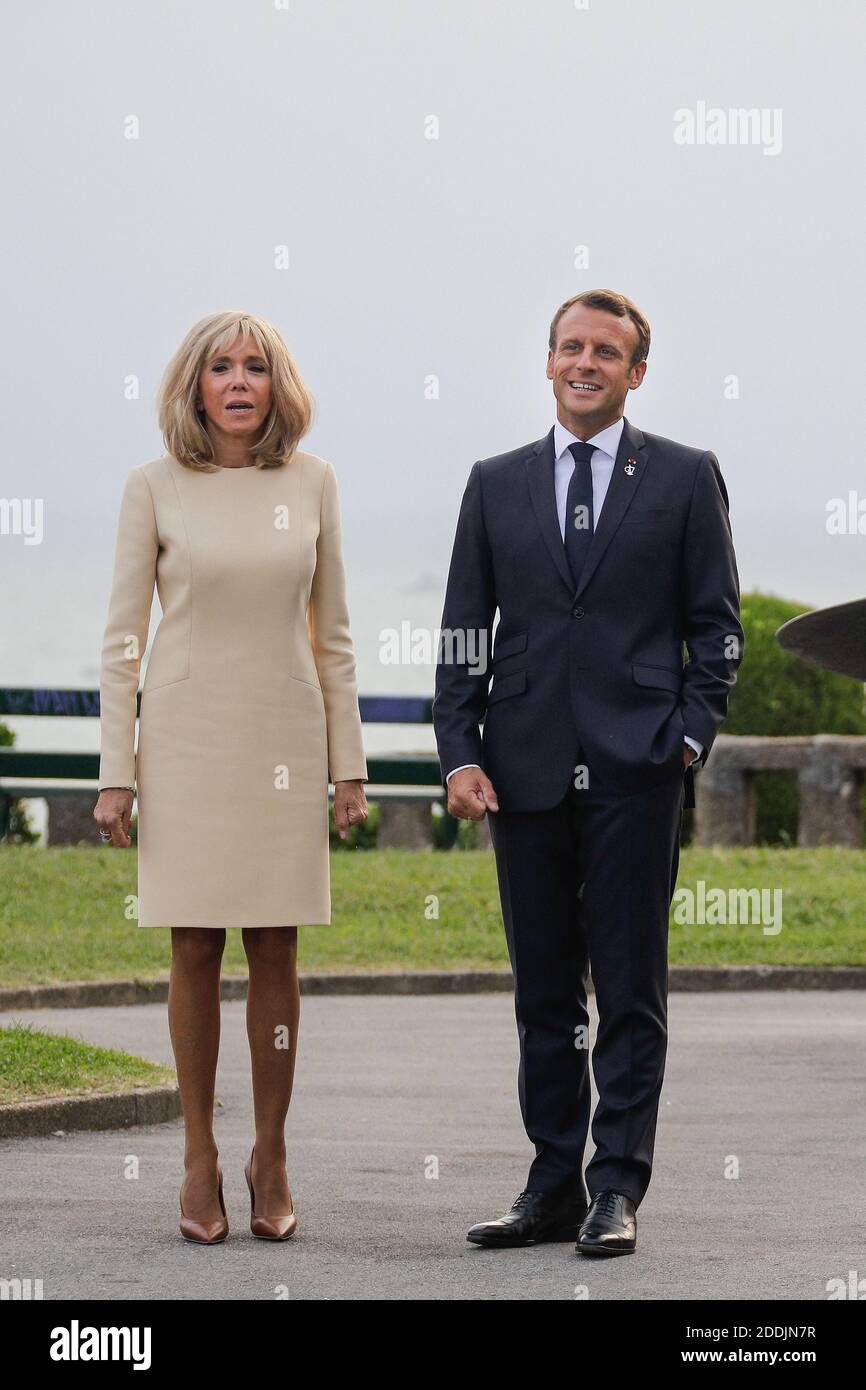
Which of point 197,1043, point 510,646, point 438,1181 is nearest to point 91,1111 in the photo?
point 438,1181

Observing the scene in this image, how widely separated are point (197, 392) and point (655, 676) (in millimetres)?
1315

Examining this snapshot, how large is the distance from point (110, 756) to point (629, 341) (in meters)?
1.62

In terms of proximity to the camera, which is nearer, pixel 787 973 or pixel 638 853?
pixel 638 853

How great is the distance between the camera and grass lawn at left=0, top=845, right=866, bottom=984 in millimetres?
13227

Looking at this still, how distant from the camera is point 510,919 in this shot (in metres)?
5.39

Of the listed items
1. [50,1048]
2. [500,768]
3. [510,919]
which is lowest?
[50,1048]

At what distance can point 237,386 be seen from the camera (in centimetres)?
530

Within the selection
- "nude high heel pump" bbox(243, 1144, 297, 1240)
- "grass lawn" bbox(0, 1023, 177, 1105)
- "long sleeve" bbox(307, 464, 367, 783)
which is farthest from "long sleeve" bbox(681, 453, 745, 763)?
"grass lawn" bbox(0, 1023, 177, 1105)

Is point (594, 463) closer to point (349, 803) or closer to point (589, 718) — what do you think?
point (589, 718)

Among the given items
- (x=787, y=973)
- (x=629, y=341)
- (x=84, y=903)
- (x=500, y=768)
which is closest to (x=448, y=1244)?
(x=500, y=768)

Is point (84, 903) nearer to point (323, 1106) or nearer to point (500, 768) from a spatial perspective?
point (323, 1106)

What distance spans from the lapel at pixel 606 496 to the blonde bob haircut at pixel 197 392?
1.98 feet

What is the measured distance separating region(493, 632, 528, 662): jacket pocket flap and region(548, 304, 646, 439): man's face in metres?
0.53

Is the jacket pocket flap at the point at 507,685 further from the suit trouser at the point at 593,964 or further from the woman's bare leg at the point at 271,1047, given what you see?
the woman's bare leg at the point at 271,1047
